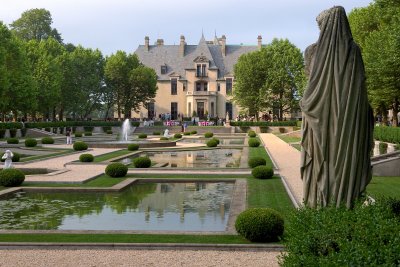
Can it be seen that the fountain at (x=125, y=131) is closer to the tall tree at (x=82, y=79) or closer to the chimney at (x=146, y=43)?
the tall tree at (x=82, y=79)

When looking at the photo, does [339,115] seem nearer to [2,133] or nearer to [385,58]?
[385,58]

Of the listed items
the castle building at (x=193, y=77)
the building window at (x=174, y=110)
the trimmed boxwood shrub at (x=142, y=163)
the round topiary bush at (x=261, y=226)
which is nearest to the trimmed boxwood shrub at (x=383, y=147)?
the trimmed boxwood shrub at (x=142, y=163)

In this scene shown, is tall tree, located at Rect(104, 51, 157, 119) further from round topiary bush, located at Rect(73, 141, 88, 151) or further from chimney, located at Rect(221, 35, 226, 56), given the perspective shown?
round topiary bush, located at Rect(73, 141, 88, 151)

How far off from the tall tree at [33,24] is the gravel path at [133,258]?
73.2m

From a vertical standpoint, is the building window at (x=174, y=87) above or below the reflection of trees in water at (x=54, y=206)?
above

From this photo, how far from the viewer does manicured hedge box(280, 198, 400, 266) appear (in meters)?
4.62

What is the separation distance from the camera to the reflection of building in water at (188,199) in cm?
1467

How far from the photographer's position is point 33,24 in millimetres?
79500

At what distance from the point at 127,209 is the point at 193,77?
73.9 metres

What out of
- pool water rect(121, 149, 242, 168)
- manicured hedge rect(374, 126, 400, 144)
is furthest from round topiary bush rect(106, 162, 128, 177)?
manicured hedge rect(374, 126, 400, 144)

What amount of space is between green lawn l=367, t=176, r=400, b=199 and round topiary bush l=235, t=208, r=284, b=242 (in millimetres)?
5880

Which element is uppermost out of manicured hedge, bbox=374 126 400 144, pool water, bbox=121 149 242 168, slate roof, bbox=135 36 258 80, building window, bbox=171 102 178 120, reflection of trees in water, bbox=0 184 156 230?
slate roof, bbox=135 36 258 80

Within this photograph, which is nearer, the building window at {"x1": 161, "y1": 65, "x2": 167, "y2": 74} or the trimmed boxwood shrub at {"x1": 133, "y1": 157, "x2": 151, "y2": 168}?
the trimmed boxwood shrub at {"x1": 133, "y1": 157, "x2": 151, "y2": 168}

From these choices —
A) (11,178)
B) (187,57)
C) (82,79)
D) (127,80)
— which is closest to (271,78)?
(127,80)
